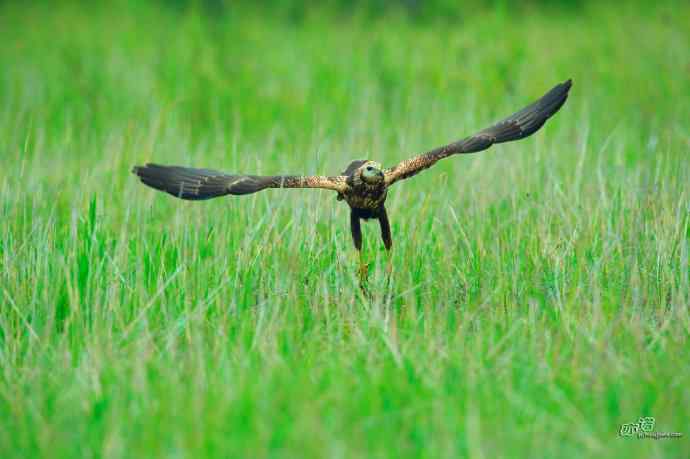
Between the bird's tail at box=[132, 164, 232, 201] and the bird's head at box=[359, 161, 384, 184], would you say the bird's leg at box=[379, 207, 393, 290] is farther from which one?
the bird's tail at box=[132, 164, 232, 201]

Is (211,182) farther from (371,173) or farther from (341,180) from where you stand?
(371,173)

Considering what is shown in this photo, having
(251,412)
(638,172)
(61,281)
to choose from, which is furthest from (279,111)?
(251,412)

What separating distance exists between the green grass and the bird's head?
20.3 inches

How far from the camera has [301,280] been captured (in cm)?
404

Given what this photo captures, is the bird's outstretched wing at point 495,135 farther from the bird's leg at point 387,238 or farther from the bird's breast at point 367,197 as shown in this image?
the bird's leg at point 387,238

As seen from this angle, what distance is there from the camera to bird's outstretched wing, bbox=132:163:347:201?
3.72 metres

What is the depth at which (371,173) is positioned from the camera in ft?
12.0

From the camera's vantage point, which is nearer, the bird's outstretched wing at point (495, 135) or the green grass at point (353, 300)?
the green grass at point (353, 300)

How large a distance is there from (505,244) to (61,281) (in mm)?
Answer: 2221

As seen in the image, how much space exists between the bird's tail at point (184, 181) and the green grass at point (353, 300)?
1.22 feet

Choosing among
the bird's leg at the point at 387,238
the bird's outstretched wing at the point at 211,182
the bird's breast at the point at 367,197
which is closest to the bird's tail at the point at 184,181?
the bird's outstretched wing at the point at 211,182

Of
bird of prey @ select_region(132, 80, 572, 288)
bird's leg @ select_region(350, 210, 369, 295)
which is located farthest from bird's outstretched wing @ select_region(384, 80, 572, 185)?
bird's leg @ select_region(350, 210, 369, 295)

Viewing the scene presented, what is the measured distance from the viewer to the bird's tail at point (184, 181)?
148 inches

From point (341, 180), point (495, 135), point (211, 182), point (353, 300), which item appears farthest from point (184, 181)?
point (495, 135)
